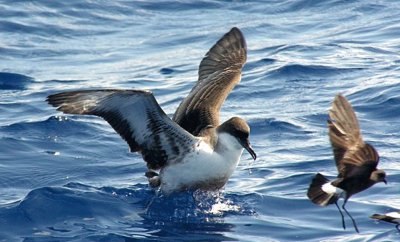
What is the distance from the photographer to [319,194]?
21.4 ft

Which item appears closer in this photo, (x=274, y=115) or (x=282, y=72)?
(x=274, y=115)

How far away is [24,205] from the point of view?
26.1 ft

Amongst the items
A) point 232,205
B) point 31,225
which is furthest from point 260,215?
point 31,225

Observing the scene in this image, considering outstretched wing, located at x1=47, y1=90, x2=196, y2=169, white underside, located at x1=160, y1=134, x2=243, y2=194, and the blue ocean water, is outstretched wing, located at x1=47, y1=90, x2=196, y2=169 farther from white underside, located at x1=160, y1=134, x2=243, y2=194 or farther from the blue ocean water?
the blue ocean water

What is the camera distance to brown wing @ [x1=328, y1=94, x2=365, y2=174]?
6.14 metres

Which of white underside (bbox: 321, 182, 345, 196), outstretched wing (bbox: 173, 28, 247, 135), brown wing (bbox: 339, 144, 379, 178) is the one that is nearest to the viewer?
brown wing (bbox: 339, 144, 379, 178)

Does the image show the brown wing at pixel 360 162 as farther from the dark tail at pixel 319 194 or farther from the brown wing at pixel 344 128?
the dark tail at pixel 319 194

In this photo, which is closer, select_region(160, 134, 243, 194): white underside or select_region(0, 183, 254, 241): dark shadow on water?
select_region(0, 183, 254, 241): dark shadow on water

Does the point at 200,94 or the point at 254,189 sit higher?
the point at 200,94

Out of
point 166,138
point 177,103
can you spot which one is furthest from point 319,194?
point 177,103

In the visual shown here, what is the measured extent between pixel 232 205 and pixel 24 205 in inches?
71.5

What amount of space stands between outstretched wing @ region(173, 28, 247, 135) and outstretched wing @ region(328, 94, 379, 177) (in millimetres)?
2677

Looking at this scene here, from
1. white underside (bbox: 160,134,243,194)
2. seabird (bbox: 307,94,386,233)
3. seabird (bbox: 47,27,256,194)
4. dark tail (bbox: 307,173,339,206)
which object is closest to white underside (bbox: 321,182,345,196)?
dark tail (bbox: 307,173,339,206)

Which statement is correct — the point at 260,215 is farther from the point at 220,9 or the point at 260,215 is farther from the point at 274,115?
the point at 220,9
